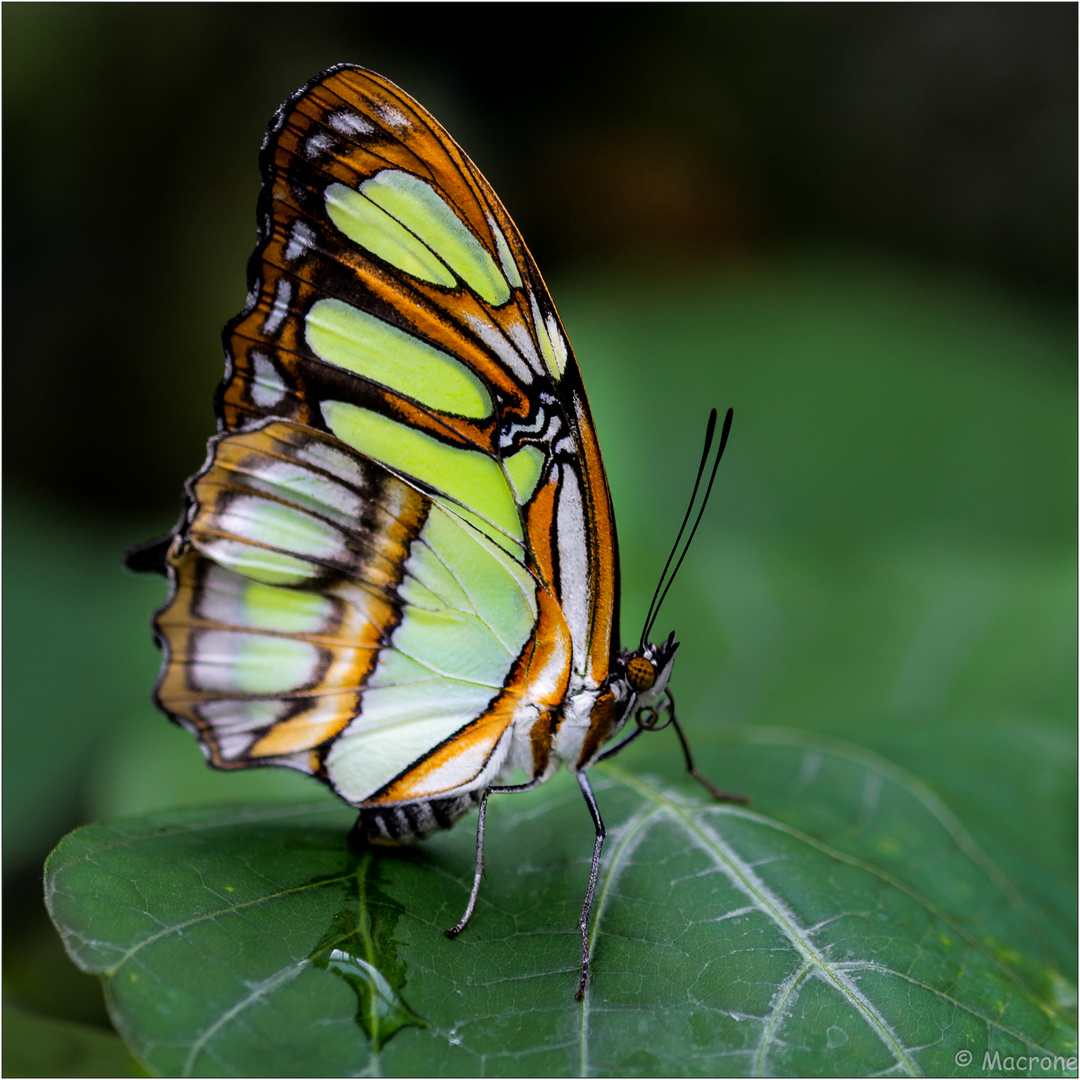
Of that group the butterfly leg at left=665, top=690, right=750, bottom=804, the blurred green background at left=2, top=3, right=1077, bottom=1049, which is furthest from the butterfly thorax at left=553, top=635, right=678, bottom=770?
the blurred green background at left=2, top=3, right=1077, bottom=1049

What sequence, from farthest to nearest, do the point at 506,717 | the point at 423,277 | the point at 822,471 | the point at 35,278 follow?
1. the point at 35,278
2. the point at 822,471
3. the point at 506,717
4. the point at 423,277

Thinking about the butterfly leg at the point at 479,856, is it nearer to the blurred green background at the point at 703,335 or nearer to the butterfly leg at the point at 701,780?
the butterfly leg at the point at 701,780

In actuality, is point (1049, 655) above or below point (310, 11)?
below

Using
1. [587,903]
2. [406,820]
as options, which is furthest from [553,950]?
[406,820]

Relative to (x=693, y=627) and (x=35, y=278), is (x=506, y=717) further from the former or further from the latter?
(x=35, y=278)

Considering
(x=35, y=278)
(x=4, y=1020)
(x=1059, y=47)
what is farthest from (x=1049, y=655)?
(x=35, y=278)

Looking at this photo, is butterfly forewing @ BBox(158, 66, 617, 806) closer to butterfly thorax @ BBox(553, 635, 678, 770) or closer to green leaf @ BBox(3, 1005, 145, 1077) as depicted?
butterfly thorax @ BBox(553, 635, 678, 770)

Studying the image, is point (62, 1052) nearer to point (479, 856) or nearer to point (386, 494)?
point (479, 856)

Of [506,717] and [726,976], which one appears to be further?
[506,717]
